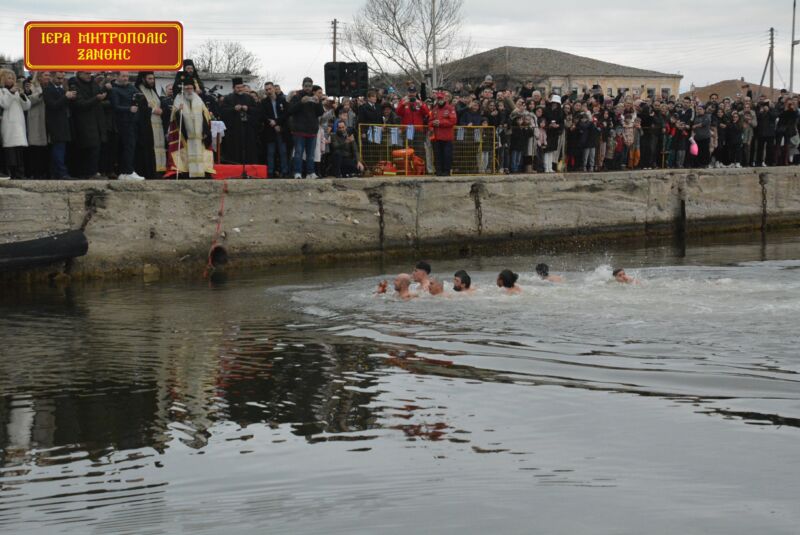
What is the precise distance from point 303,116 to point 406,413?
12.4 metres

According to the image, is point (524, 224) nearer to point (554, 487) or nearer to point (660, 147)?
point (660, 147)

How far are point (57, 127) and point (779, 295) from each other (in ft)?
36.5

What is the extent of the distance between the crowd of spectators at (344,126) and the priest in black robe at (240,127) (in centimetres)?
2

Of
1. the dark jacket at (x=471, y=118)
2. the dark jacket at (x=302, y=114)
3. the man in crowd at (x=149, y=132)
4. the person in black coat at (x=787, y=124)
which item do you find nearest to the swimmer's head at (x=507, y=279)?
the dark jacket at (x=302, y=114)

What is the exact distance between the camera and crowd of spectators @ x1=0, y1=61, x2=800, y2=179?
17.8 metres

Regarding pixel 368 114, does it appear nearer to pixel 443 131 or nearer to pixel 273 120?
pixel 443 131

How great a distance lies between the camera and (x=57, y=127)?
57.5ft

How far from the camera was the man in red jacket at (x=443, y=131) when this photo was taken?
22.5 meters

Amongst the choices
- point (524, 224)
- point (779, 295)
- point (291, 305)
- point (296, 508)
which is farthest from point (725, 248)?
point (296, 508)

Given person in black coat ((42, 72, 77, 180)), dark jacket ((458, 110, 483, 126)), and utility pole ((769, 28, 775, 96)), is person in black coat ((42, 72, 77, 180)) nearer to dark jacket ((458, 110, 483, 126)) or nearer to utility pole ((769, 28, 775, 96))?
dark jacket ((458, 110, 483, 126))

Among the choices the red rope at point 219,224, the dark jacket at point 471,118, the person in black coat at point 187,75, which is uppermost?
the person in black coat at point 187,75

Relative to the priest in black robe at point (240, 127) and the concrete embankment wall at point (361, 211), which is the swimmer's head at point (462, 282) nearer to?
the concrete embankment wall at point (361, 211)

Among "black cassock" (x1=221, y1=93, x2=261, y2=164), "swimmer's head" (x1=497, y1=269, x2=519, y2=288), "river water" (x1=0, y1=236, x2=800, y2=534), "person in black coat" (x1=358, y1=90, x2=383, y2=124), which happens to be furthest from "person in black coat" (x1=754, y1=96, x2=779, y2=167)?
"swimmer's head" (x1=497, y1=269, x2=519, y2=288)

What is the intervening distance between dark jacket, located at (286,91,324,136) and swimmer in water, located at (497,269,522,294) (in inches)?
255
